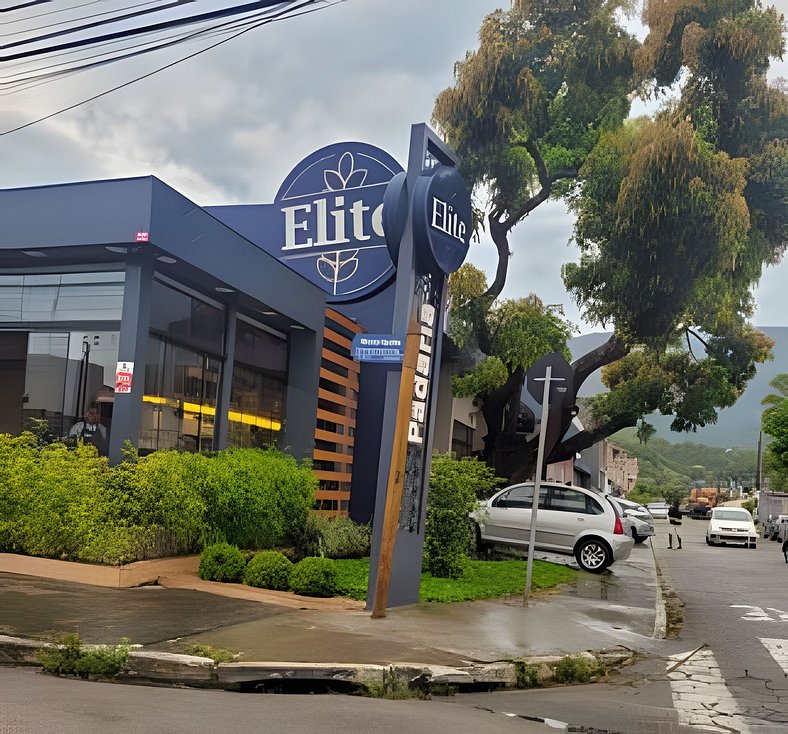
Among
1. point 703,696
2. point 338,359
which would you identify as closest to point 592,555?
point 338,359

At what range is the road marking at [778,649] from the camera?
9477 mm

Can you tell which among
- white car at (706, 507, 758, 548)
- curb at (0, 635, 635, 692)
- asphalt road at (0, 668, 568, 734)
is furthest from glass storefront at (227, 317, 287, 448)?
white car at (706, 507, 758, 548)

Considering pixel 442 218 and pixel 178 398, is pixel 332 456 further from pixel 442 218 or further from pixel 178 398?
pixel 442 218

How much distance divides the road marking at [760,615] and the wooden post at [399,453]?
575 cm

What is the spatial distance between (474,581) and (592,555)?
15.9 feet

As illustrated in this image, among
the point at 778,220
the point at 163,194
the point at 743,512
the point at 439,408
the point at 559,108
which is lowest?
the point at 743,512

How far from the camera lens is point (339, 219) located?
20.6 meters

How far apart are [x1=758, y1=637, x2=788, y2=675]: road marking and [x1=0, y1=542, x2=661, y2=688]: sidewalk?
1.30m

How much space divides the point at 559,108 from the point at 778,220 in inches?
336

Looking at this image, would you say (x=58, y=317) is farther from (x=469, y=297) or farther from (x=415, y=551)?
(x=469, y=297)

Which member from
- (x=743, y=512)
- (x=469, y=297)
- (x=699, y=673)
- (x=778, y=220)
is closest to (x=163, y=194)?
(x=699, y=673)

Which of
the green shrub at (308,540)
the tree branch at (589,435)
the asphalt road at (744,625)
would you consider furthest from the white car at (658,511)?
the green shrub at (308,540)

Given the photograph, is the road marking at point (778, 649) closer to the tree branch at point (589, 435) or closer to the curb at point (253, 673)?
the curb at point (253, 673)

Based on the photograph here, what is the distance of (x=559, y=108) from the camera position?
3338 cm
